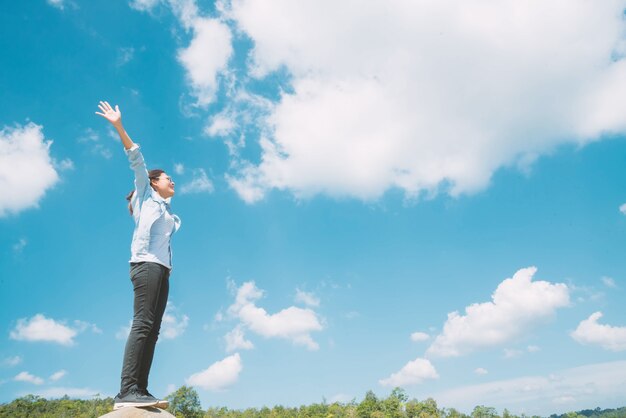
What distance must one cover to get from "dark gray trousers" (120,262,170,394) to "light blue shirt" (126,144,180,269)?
0.15m

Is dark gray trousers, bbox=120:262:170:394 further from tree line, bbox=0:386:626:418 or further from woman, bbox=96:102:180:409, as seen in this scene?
tree line, bbox=0:386:626:418

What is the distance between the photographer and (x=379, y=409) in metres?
119

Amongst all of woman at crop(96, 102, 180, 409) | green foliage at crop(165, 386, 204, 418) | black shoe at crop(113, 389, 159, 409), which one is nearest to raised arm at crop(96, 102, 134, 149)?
woman at crop(96, 102, 180, 409)

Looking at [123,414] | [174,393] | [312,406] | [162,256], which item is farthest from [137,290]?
[312,406]

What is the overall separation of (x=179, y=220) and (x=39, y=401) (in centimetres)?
14777

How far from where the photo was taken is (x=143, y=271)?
17.6 feet

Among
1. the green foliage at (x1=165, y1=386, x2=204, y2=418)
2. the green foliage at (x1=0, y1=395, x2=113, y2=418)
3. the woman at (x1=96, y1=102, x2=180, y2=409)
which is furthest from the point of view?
the green foliage at (x1=0, y1=395, x2=113, y2=418)

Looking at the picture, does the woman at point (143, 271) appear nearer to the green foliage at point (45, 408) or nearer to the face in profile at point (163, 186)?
the face in profile at point (163, 186)

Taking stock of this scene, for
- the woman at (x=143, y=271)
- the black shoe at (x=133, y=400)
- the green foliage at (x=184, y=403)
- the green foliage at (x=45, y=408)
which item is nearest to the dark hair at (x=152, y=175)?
the woman at (x=143, y=271)

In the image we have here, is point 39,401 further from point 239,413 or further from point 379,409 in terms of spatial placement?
point 379,409

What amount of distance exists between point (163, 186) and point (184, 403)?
9351 centimetres

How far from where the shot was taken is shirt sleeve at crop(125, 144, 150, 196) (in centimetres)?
545

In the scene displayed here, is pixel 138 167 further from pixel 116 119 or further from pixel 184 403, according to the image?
pixel 184 403

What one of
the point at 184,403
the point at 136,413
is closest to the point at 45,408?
the point at 184,403
